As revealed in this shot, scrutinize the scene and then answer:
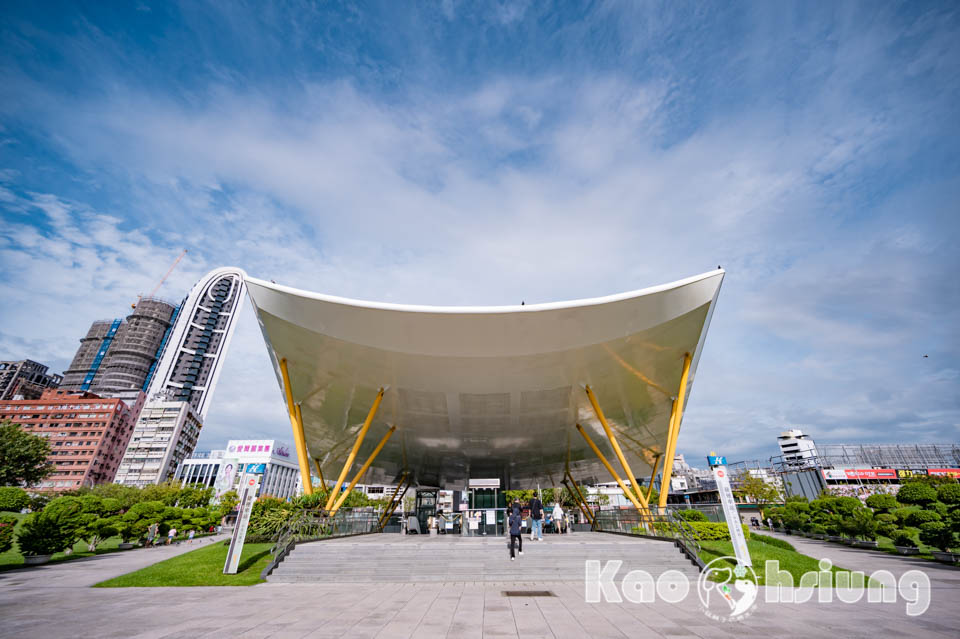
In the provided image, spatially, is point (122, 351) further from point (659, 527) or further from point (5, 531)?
point (659, 527)

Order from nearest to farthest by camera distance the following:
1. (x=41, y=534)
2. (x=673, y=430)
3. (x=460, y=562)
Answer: (x=460, y=562)
(x=41, y=534)
(x=673, y=430)

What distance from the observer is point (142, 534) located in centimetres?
2302

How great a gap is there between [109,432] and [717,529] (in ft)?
363

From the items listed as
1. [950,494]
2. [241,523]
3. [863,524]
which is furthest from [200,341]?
[950,494]

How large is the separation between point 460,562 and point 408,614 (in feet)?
15.1

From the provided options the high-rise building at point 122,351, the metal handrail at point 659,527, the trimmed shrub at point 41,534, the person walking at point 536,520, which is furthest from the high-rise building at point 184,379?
the metal handrail at point 659,527

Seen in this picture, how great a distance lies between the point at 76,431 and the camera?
82.8 m

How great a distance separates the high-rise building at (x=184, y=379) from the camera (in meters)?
92.5

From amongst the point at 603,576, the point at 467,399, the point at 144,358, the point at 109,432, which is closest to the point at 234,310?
the point at 144,358

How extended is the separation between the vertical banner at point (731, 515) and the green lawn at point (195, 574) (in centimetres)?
1204

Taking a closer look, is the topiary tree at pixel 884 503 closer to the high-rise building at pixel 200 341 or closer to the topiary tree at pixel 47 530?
the topiary tree at pixel 47 530

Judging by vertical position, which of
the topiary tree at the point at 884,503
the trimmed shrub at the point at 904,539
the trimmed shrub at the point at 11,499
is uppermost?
the topiary tree at the point at 884,503

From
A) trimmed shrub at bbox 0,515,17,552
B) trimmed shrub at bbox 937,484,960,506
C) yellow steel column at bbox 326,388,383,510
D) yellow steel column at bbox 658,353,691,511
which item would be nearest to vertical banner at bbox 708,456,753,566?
yellow steel column at bbox 658,353,691,511

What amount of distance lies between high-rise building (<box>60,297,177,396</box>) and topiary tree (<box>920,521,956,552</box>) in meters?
159
